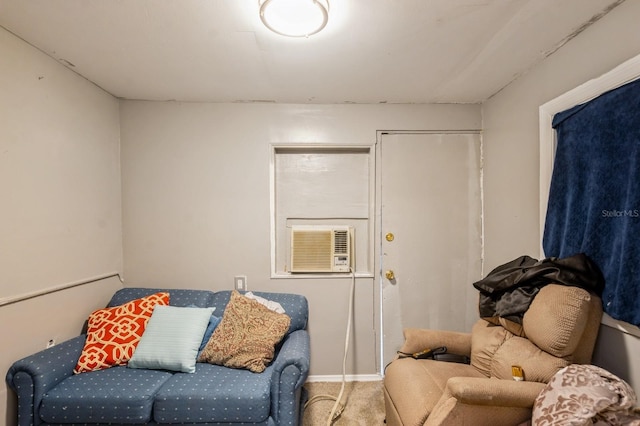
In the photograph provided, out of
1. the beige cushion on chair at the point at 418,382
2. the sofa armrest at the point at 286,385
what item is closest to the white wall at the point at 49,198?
the sofa armrest at the point at 286,385

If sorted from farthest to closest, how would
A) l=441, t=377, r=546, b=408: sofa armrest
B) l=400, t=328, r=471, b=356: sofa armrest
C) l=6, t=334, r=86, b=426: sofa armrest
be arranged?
1. l=400, t=328, r=471, b=356: sofa armrest
2. l=6, t=334, r=86, b=426: sofa armrest
3. l=441, t=377, r=546, b=408: sofa armrest

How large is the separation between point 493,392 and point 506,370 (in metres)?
0.35

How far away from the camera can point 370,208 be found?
264 centimetres

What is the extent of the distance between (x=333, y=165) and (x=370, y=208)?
501 mm

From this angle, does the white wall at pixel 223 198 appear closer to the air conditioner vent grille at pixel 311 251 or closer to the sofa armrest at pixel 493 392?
the air conditioner vent grille at pixel 311 251

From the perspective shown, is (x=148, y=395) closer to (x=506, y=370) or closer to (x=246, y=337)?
(x=246, y=337)

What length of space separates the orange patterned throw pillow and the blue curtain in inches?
102

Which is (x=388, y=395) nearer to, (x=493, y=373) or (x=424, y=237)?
(x=493, y=373)

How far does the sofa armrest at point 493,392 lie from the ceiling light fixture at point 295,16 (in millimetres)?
1715

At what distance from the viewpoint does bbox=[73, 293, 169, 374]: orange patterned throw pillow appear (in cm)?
186

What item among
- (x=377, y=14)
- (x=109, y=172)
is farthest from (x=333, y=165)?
(x=109, y=172)

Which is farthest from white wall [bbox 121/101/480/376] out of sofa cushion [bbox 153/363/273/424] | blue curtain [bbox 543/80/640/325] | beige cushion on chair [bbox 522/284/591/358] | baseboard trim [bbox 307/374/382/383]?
beige cushion on chair [bbox 522/284/591/358]

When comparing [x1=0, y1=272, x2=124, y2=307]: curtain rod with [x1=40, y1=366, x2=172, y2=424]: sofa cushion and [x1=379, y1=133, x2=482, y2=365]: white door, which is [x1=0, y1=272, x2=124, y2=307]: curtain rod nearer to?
[x1=40, y1=366, x2=172, y2=424]: sofa cushion

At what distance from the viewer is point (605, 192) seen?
4.65 feet
